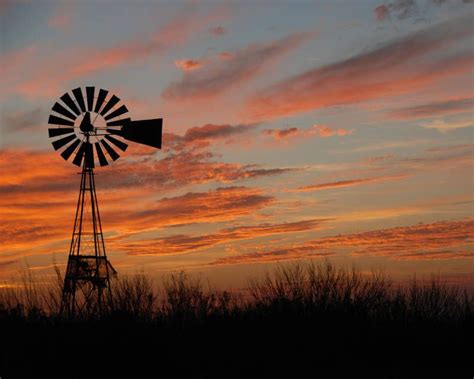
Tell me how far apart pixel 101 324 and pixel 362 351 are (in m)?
6.60

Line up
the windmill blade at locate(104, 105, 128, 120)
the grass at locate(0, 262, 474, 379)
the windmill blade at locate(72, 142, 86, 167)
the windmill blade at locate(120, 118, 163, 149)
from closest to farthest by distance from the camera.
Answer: the grass at locate(0, 262, 474, 379) → the windmill blade at locate(120, 118, 163, 149) → the windmill blade at locate(72, 142, 86, 167) → the windmill blade at locate(104, 105, 128, 120)

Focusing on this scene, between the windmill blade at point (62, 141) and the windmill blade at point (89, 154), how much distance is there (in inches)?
25.3

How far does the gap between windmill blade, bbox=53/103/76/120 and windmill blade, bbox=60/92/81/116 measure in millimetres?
187

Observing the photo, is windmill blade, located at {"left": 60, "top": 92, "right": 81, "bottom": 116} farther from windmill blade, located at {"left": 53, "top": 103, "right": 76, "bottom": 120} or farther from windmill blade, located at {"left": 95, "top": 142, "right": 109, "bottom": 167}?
windmill blade, located at {"left": 95, "top": 142, "right": 109, "bottom": 167}

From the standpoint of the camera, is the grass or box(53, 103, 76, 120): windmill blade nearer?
the grass

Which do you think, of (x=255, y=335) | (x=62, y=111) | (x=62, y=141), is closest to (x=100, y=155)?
(x=62, y=141)

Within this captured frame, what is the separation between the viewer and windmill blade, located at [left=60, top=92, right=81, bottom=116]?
2403 centimetres

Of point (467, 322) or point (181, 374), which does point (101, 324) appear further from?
point (467, 322)

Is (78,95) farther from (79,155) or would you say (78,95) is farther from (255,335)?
(255,335)

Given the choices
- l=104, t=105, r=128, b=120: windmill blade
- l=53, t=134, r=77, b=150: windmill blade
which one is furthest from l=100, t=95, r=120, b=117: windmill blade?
Result: l=53, t=134, r=77, b=150: windmill blade

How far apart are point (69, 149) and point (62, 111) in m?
1.42

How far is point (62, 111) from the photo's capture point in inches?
953

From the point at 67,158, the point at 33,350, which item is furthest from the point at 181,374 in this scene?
the point at 67,158

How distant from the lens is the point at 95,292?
67.5ft
